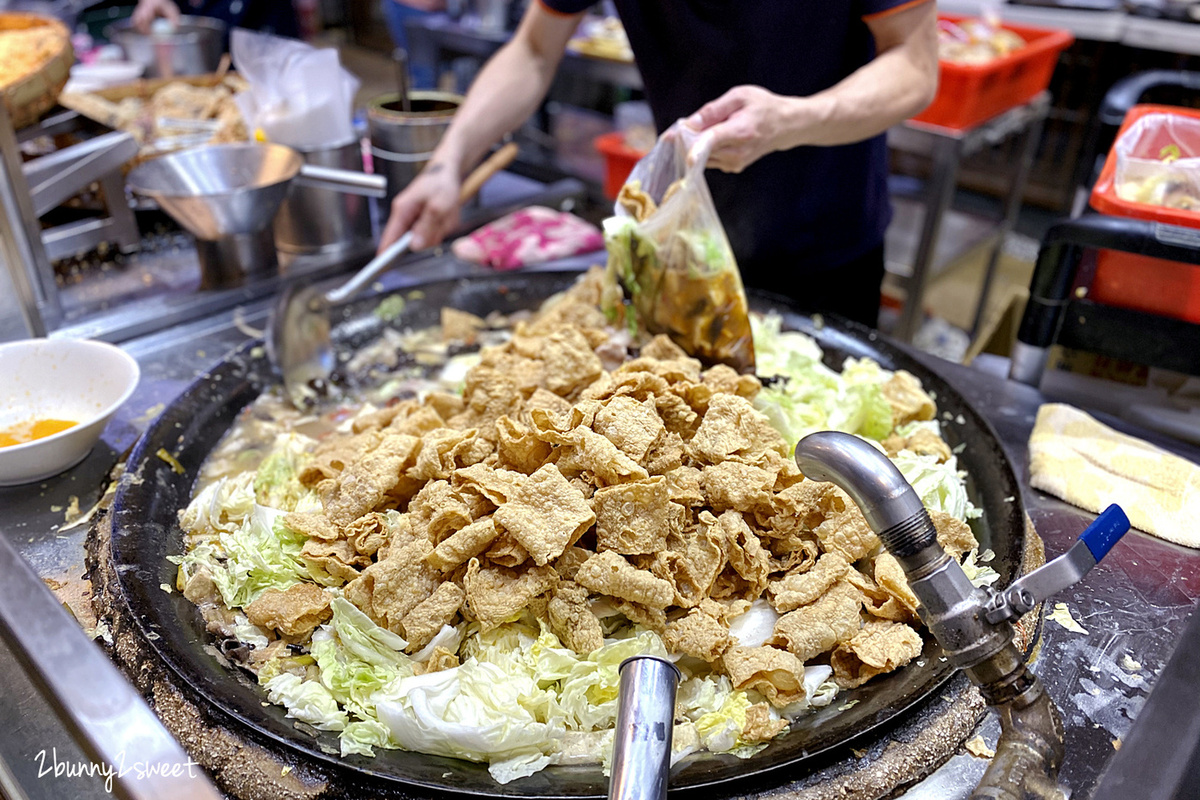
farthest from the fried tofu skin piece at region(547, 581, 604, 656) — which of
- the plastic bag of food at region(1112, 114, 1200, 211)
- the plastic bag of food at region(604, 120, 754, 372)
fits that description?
the plastic bag of food at region(1112, 114, 1200, 211)

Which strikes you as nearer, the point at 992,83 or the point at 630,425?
the point at 630,425

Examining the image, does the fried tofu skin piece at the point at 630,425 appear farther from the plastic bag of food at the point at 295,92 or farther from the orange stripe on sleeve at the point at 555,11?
the plastic bag of food at the point at 295,92

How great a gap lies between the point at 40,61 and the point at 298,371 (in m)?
2.04

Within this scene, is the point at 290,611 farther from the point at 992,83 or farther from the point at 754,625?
the point at 992,83

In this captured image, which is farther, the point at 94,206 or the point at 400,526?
the point at 94,206

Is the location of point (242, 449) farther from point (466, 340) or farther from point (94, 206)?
point (94, 206)

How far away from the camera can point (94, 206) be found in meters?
3.15

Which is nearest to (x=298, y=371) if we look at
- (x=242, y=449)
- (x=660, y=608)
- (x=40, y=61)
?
(x=242, y=449)

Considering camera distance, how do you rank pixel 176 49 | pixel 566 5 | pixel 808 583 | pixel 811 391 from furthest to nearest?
pixel 176 49
pixel 566 5
pixel 811 391
pixel 808 583

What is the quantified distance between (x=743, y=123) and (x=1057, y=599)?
1200 millimetres

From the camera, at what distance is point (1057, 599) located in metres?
1.60

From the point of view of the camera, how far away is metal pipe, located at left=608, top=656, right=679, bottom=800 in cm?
94

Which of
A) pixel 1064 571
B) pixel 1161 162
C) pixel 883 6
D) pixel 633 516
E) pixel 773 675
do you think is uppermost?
pixel 883 6

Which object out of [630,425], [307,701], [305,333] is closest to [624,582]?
[630,425]
